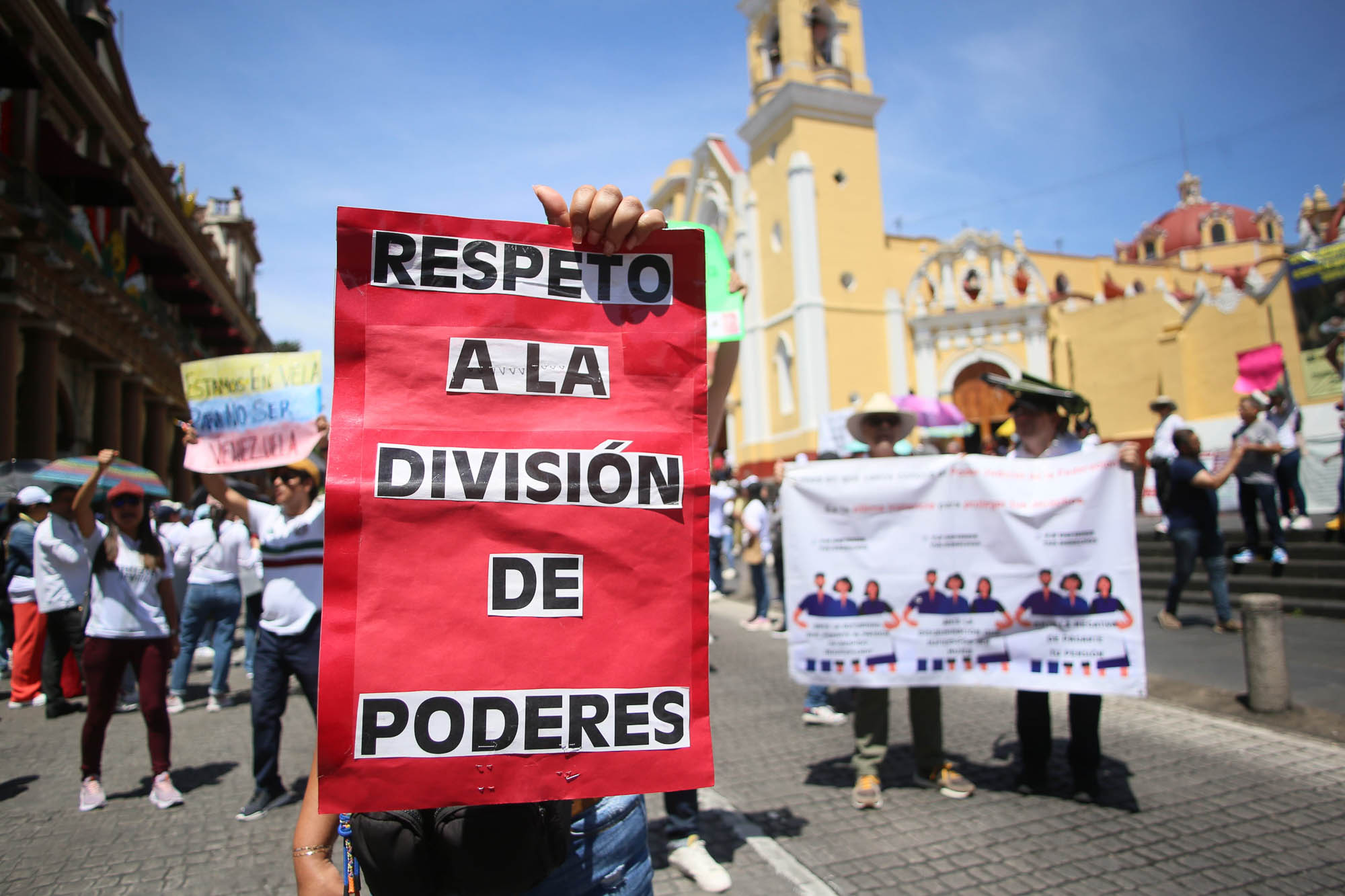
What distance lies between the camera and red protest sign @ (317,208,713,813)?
1.62 meters

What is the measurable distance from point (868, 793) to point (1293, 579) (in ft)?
26.2

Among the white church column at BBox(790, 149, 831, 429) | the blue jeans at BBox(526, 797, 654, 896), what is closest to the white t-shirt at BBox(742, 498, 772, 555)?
the blue jeans at BBox(526, 797, 654, 896)

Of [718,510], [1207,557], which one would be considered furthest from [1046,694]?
[718,510]

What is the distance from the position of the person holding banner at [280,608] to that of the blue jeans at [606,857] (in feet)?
10.6

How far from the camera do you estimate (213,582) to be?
26.3 feet

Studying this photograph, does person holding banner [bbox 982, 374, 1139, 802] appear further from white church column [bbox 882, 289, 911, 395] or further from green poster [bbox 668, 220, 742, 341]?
white church column [bbox 882, 289, 911, 395]

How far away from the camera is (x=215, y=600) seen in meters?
8.05

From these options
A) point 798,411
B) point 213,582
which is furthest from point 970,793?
point 798,411

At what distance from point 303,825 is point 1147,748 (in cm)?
532

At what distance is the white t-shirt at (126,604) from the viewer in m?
5.11

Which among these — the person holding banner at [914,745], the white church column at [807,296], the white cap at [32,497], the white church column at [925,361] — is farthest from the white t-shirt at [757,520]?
the white church column at [925,361]

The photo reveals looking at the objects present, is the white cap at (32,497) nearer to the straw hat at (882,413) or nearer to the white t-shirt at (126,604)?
the white t-shirt at (126,604)

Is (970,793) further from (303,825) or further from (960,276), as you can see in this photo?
(960,276)

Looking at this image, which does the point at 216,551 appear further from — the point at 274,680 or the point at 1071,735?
the point at 1071,735
